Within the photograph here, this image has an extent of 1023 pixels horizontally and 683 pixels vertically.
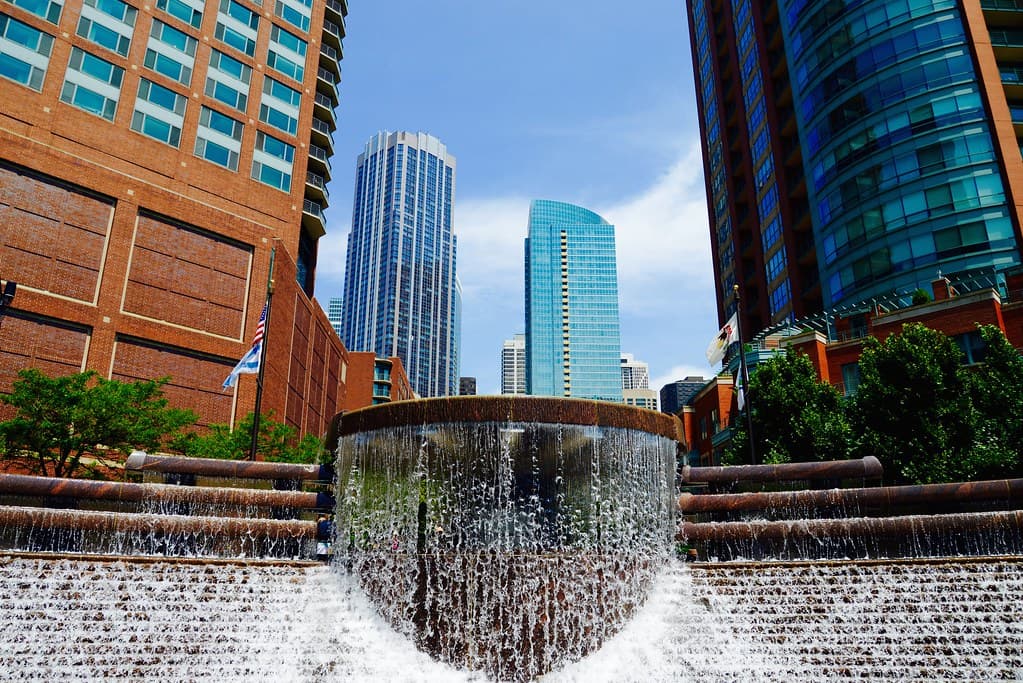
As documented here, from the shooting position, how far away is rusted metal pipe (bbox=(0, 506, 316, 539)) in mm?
12016

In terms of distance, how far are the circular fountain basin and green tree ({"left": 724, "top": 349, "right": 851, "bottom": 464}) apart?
13.9 meters

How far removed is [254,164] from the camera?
159ft

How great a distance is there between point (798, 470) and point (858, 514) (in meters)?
1.35

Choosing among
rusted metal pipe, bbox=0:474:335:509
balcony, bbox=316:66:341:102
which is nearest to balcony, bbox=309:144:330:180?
balcony, bbox=316:66:341:102

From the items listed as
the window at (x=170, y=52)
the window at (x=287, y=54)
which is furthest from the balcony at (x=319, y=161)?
the window at (x=170, y=52)

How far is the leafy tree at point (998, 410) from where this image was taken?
20688mm

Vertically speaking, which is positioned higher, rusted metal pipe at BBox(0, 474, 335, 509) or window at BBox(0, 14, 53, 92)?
window at BBox(0, 14, 53, 92)

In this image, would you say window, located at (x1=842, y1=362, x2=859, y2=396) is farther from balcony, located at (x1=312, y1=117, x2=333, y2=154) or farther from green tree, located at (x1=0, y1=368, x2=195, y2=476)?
balcony, located at (x1=312, y1=117, x2=333, y2=154)

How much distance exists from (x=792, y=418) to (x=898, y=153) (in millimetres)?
22937

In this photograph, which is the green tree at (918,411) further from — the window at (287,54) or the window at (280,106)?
the window at (287,54)

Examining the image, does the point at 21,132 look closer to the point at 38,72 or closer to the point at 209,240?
the point at 38,72

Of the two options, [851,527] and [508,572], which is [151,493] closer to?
[508,572]

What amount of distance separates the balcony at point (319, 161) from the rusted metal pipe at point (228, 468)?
148 ft

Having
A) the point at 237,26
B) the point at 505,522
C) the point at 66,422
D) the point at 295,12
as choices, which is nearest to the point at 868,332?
the point at 505,522
